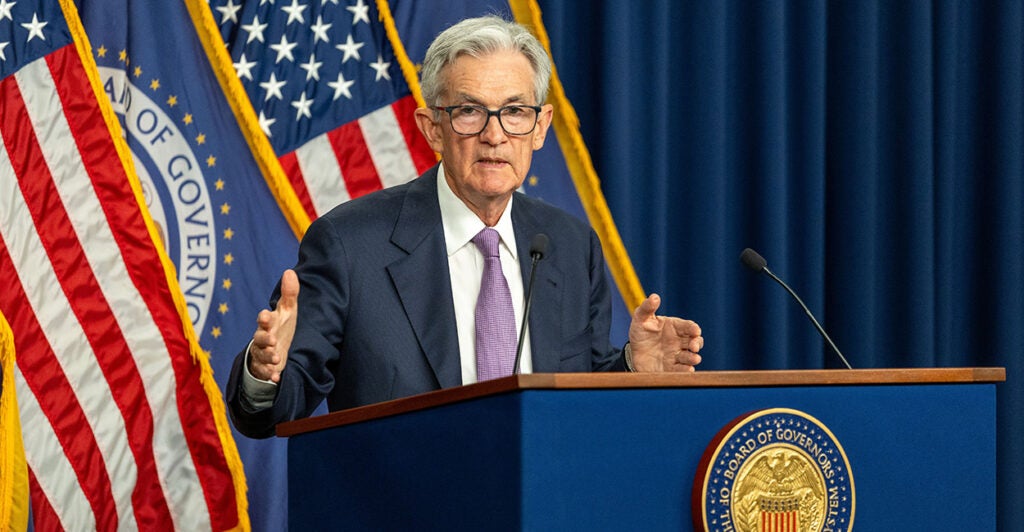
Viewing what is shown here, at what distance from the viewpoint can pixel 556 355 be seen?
7.62ft

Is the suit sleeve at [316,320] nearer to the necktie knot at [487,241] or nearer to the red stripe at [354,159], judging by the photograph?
the necktie knot at [487,241]

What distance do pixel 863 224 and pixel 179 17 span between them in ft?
7.46

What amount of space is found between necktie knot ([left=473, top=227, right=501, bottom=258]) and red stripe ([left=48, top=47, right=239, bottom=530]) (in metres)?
1.03

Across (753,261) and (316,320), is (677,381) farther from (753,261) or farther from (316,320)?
(316,320)

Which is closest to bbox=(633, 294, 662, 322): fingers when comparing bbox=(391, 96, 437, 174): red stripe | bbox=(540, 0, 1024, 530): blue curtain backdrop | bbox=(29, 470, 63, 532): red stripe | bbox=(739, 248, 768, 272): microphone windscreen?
bbox=(739, 248, 768, 272): microphone windscreen

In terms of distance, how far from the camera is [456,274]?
2.36 m

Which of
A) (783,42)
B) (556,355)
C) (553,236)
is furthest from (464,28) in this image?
(783,42)

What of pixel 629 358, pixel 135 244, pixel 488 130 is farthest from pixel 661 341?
pixel 135 244

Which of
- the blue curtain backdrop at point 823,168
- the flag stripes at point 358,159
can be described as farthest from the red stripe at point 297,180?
the blue curtain backdrop at point 823,168

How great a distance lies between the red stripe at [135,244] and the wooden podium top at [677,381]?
141 centimetres

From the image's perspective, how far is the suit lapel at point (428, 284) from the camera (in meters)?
2.21

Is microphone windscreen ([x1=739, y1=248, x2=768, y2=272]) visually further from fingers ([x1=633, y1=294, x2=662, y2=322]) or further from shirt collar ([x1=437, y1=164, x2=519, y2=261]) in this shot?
shirt collar ([x1=437, y1=164, x2=519, y2=261])

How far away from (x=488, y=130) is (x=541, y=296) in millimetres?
326

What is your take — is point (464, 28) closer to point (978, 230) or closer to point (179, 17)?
point (179, 17)
